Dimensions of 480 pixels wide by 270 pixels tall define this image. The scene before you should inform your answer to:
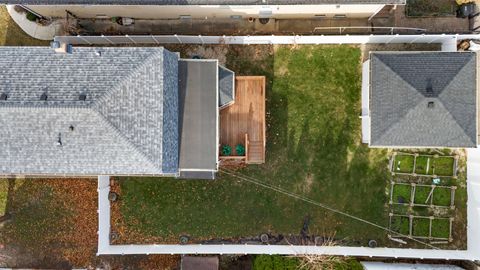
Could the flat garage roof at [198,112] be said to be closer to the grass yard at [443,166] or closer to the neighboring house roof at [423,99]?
the neighboring house roof at [423,99]

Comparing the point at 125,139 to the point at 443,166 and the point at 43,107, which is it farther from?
the point at 443,166

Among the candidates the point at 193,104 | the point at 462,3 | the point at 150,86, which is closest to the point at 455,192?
the point at 462,3

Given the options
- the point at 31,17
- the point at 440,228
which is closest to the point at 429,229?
the point at 440,228

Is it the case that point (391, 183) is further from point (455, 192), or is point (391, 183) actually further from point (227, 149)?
point (227, 149)

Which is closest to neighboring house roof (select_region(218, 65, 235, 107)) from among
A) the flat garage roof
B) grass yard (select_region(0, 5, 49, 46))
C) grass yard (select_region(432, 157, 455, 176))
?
the flat garage roof

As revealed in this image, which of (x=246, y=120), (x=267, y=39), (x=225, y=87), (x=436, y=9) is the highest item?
(x=436, y=9)

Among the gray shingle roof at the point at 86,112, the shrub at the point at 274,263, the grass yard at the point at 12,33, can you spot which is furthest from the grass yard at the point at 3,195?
the shrub at the point at 274,263
